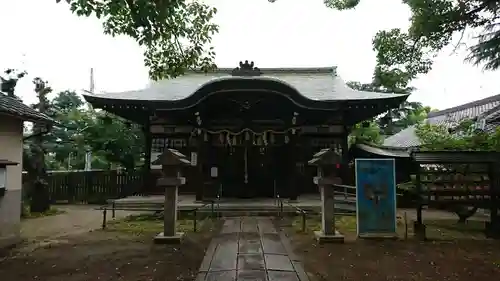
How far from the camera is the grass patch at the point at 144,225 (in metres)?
9.62

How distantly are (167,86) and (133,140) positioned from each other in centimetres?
329

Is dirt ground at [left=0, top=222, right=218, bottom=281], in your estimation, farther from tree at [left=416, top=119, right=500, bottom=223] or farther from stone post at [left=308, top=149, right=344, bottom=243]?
tree at [left=416, top=119, right=500, bottom=223]

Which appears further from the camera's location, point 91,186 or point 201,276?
point 91,186

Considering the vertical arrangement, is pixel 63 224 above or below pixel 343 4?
below

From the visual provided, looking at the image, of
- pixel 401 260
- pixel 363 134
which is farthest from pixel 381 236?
pixel 363 134

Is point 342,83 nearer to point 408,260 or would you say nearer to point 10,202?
point 408,260

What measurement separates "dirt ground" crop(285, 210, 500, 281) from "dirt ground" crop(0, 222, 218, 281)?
2016 millimetres

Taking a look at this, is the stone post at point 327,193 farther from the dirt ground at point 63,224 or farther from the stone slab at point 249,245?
the dirt ground at point 63,224

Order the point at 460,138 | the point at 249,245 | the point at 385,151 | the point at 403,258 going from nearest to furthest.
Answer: the point at 403,258
the point at 249,245
the point at 460,138
the point at 385,151

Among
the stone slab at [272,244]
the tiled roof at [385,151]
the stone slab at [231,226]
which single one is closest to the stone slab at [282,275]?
the stone slab at [272,244]

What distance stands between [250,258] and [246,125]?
8392mm

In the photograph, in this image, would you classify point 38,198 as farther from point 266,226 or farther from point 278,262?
point 278,262

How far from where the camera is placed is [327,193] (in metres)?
8.09

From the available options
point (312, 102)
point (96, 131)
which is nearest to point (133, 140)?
point (96, 131)
